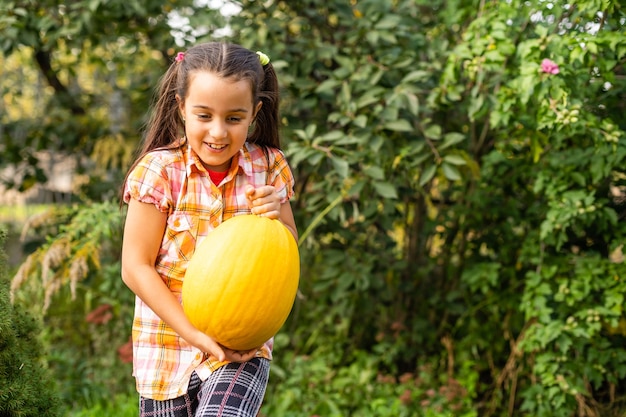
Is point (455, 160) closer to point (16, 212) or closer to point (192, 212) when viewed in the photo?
point (192, 212)

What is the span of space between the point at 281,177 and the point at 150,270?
1.65 feet

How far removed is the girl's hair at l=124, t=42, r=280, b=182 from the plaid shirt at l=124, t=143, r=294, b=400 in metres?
0.10

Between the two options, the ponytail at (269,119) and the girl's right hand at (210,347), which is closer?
the girl's right hand at (210,347)

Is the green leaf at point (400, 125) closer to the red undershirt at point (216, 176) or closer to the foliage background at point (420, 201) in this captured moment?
the foliage background at point (420, 201)

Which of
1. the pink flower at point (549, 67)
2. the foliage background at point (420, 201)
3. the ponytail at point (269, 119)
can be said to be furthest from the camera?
the foliage background at point (420, 201)

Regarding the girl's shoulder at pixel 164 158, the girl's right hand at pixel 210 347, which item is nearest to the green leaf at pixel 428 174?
the girl's shoulder at pixel 164 158

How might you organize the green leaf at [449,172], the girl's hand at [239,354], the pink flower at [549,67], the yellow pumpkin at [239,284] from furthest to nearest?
1. the green leaf at [449,172]
2. the pink flower at [549,67]
3. the girl's hand at [239,354]
4. the yellow pumpkin at [239,284]

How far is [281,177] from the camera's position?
2135 millimetres

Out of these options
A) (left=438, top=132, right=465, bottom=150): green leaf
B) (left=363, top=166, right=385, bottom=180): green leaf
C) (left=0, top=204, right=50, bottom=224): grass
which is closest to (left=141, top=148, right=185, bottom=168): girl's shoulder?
(left=363, top=166, right=385, bottom=180): green leaf

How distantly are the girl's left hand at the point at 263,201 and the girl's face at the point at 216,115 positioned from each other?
0.12 m

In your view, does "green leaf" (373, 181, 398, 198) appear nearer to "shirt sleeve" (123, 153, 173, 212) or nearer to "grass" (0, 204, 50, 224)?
"shirt sleeve" (123, 153, 173, 212)

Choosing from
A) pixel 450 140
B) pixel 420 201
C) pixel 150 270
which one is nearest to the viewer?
pixel 150 270

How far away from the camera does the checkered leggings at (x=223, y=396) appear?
1793 millimetres

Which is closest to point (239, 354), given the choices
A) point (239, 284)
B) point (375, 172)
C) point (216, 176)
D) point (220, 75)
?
point (239, 284)
